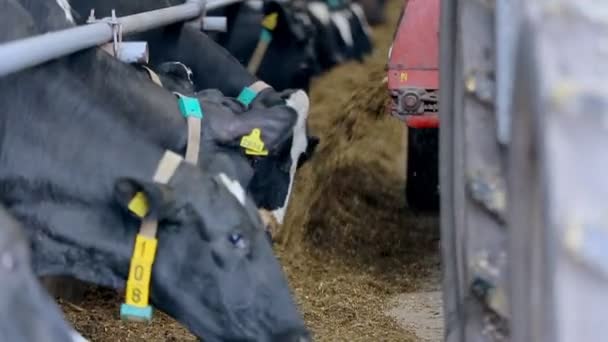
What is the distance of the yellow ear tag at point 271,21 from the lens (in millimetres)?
5780

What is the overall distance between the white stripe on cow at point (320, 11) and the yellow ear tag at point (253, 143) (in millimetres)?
5693

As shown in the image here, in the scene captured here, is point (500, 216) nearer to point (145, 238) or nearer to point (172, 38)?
point (145, 238)

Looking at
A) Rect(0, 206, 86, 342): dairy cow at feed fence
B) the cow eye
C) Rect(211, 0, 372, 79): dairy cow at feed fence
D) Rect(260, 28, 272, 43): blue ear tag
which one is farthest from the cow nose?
Rect(260, 28, 272, 43): blue ear tag

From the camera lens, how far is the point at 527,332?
1.48m

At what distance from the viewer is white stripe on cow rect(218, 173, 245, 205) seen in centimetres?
280

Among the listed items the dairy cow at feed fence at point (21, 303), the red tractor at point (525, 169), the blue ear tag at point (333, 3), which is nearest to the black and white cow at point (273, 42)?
the blue ear tag at point (333, 3)

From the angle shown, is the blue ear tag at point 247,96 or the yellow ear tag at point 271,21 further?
the yellow ear tag at point 271,21

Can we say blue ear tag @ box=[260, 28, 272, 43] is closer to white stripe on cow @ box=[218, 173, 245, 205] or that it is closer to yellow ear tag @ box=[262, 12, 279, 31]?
yellow ear tag @ box=[262, 12, 279, 31]

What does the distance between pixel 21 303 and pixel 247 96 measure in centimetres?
191

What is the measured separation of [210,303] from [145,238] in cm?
20

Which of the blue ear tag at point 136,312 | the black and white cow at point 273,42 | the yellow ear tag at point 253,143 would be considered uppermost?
the black and white cow at point 273,42

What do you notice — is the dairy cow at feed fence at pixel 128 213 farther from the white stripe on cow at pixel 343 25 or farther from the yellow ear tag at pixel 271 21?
the white stripe on cow at pixel 343 25

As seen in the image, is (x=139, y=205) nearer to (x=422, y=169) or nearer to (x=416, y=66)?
(x=416, y=66)

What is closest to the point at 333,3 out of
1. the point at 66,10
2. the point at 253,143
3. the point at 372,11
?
the point at 372,11
